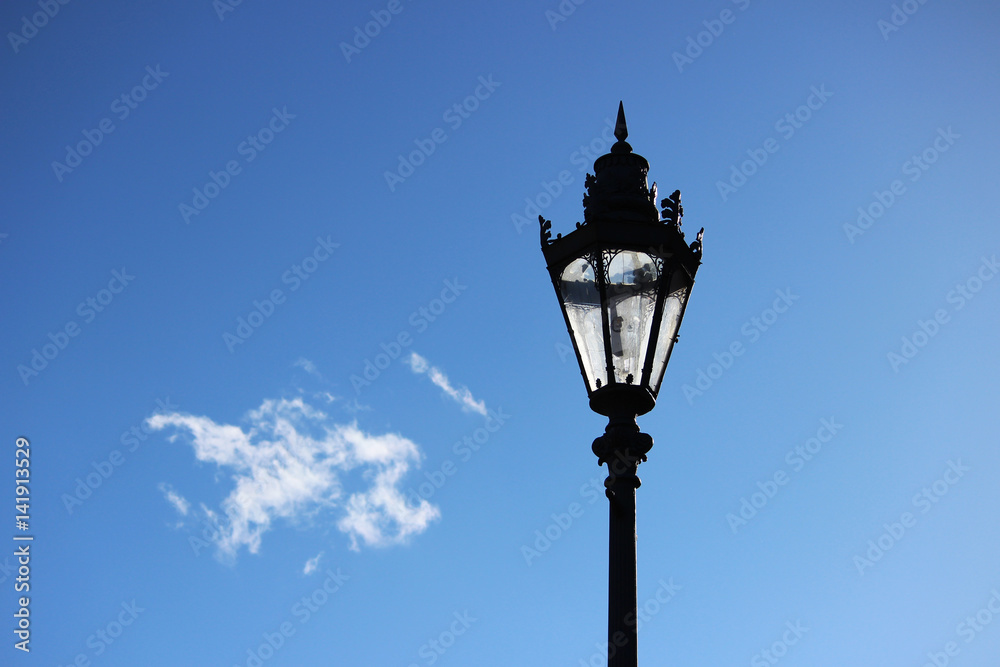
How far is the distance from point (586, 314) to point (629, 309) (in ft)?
0.84

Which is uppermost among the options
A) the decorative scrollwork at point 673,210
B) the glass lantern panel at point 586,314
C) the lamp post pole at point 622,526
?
the decorative scrollwork at point 673,210

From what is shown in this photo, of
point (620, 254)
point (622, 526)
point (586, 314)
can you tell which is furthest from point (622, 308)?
point (622, 526)

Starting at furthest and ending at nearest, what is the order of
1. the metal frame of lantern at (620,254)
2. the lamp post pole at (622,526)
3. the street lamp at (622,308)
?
the metal frame of lantern at (620,254) → the street lamp at (622,308) → the lamp post pole at (622,526)

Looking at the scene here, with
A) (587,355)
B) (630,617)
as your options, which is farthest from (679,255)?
(630,617)

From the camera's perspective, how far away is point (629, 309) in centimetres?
661

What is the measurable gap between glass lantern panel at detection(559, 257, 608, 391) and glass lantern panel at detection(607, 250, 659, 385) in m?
0.09

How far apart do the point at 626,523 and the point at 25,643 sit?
51.6ft

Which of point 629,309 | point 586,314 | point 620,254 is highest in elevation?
point 620,254

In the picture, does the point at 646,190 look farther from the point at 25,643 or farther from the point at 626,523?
the point at 25,643

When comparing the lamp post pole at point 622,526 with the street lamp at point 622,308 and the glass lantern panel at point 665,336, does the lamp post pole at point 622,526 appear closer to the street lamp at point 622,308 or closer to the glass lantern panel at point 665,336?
the street lamp at point 622,308

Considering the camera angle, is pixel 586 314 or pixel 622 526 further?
pixel 586 314

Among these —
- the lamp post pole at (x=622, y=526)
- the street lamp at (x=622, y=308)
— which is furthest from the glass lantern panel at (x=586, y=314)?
the lamp post pole at (x=622, y=526)

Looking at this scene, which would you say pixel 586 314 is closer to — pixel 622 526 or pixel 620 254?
pixel 620 254

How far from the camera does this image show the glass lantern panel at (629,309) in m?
6.55
